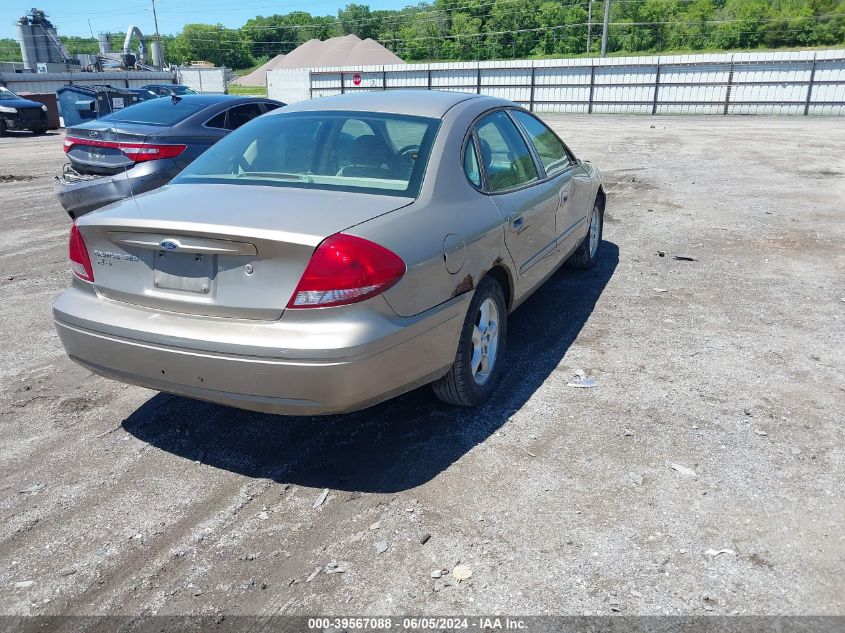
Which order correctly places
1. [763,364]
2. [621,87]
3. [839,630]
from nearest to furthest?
[839,630], [763,364], [621,87]

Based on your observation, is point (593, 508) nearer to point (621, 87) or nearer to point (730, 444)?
point (730, 444)

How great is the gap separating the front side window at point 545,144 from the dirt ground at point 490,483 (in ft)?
3.82

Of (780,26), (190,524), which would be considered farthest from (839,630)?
(780,26)

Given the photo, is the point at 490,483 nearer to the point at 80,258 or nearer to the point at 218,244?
the point at 218,244

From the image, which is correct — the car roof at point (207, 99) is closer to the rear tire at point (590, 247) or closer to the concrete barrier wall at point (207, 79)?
the rear tire at point (590, 247)

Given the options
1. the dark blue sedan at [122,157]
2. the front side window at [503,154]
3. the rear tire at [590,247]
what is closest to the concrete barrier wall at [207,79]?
the dark blue sedan at [122,157]

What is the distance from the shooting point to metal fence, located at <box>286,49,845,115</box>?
28.2m

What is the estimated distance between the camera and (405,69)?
3691 cm

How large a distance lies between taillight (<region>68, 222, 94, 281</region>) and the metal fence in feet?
86.4

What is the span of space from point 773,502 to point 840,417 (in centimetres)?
111

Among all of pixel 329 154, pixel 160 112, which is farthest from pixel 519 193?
pixel 160 112

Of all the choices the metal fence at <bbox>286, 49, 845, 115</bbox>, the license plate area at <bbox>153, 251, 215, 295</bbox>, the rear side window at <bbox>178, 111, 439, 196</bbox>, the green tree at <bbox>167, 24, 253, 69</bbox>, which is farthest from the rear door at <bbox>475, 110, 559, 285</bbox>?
the green tree at <bbox>167, 24, 253, 69</bbox>

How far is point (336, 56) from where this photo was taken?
3703 inches

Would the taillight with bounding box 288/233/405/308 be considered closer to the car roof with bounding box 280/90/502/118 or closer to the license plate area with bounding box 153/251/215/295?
the license plate area with bounding box 153/251/215/295
